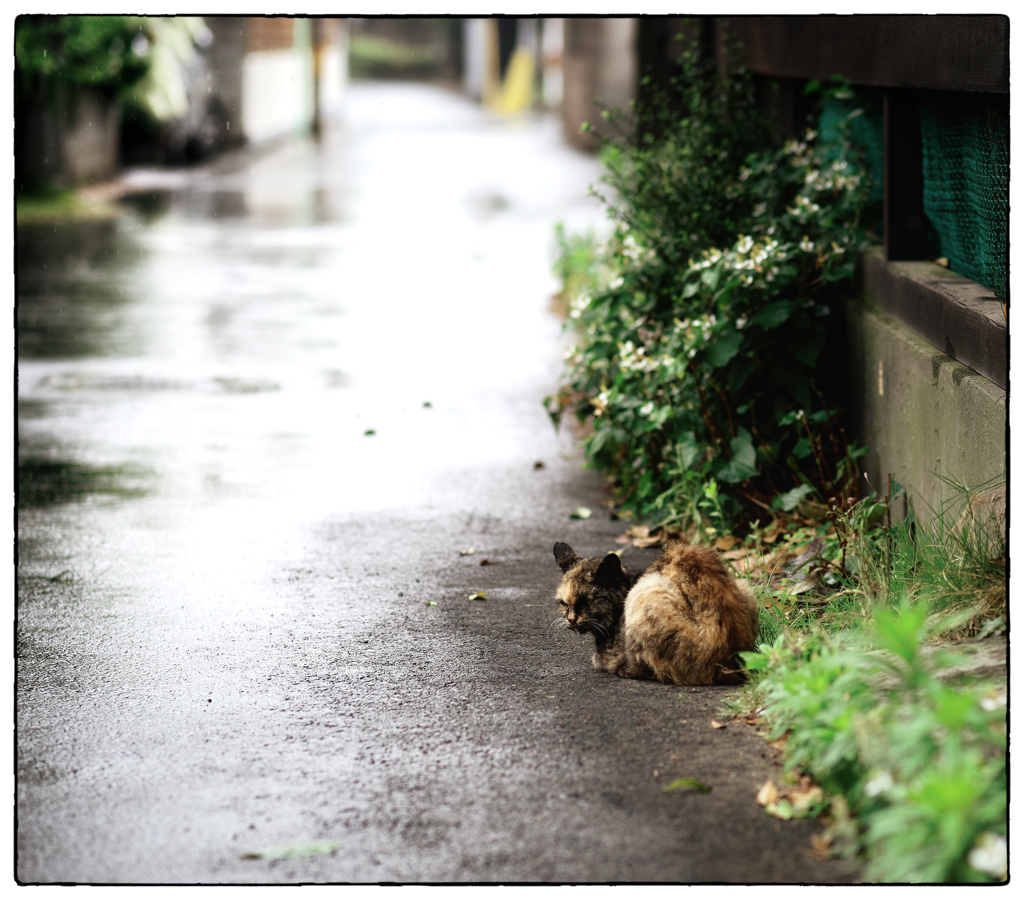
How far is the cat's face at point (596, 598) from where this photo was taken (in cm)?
477

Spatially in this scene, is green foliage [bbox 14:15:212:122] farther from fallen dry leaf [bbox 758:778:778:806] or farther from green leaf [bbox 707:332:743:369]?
fallen dry leaf [bbox 758:778:778:806]

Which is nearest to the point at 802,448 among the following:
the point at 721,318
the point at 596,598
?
the point at 721,318

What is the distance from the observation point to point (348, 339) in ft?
39.5

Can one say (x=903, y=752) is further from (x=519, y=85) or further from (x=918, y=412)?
(x=519, y=85)

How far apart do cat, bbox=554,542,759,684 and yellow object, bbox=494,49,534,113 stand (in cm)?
5024

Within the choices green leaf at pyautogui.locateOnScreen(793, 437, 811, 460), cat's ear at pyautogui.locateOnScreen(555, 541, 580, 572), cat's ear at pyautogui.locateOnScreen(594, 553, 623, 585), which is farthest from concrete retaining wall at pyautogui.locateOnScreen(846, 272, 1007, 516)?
cat's ear at pyautogui.locateOnScreen(555, 541, 580, 572)

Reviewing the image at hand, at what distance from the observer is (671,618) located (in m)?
4.51

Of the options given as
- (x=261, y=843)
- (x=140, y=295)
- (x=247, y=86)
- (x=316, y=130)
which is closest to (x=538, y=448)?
(x=261, y=843)

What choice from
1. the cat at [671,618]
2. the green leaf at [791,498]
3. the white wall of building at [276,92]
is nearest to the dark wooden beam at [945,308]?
the green leaf at [791,498]

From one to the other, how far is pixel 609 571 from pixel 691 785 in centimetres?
111

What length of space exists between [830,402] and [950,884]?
4.12 metres

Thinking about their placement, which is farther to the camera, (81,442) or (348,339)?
(348,339)

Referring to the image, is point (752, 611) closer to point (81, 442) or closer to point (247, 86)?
point (81, 442)

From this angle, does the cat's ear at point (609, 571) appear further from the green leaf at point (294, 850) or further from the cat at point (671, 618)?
the green leaf at point (294, 850)
